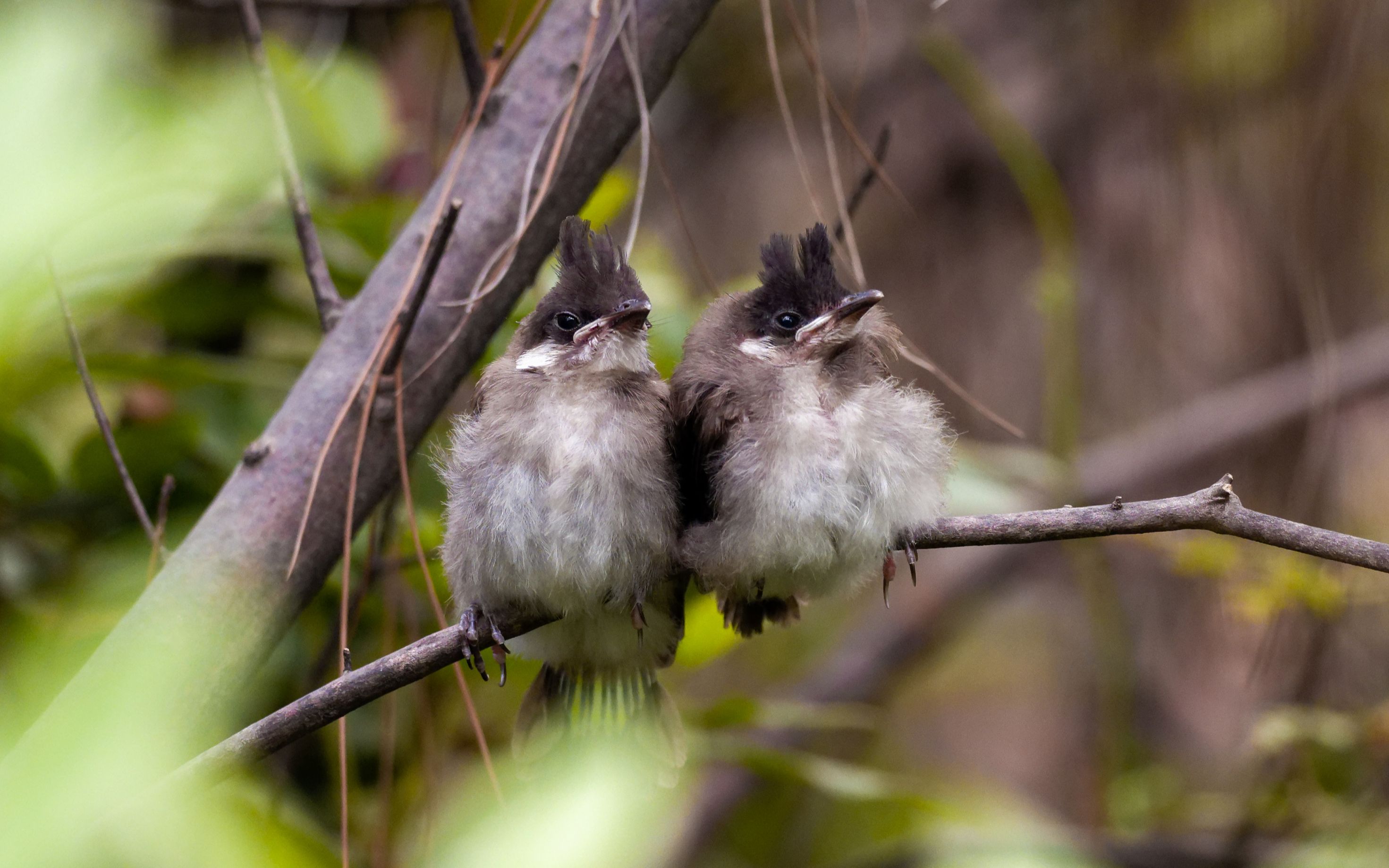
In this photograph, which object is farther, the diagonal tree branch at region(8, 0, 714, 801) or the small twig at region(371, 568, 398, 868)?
the small twig at region(371, 568, 398, 868)

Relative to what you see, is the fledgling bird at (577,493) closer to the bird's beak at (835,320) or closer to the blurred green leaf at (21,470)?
the bird's beak at (835,320)

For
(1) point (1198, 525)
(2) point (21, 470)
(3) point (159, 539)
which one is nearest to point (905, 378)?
(1) point (1198, 525)

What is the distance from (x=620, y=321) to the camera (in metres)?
2.04

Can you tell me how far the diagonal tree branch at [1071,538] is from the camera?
142 cm

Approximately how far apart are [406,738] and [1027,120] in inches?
144

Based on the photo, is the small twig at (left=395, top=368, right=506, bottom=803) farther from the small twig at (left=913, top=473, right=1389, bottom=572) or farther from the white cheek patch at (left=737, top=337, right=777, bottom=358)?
the small twig at (left=913, top=473, right=1389, bottom=572)

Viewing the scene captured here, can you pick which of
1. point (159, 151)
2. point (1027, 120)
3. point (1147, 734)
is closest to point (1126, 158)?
point (1027, 120)

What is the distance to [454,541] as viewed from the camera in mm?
2039

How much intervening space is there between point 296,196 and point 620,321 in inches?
25.0

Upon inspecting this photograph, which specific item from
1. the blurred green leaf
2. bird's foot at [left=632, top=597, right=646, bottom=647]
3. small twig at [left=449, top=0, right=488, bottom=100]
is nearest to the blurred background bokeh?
the blurred green leaf

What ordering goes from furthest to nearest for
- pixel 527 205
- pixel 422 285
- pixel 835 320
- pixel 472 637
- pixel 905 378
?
1. pixel 905 378
2. pixel 527 205
3. pixel 835 320
4. pixel 422 285
5. pixel 472 637

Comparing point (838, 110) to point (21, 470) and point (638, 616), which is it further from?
point (21, 470)

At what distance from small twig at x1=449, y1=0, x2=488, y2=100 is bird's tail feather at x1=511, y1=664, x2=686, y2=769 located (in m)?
1.12

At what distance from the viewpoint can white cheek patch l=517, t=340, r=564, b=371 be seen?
2121 millimetres
